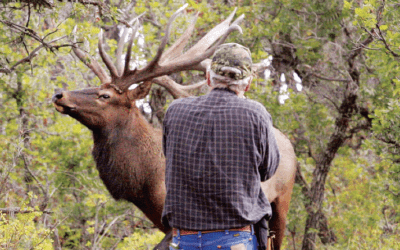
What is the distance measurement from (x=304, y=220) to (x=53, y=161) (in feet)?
13.1

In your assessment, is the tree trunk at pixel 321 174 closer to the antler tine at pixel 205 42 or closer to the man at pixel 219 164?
the antler tine at pixel 205 42

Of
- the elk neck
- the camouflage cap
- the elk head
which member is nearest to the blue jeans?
the camouflage cap

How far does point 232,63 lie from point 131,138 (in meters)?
2.35

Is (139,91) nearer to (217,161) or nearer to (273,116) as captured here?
(217,161)

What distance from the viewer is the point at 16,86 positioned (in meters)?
6.74

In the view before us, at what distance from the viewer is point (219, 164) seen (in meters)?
2.88

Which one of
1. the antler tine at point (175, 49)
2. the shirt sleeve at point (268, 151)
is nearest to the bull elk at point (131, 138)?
the antler tine at point (175, 49)

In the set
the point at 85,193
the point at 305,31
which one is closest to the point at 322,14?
the point at 305,31

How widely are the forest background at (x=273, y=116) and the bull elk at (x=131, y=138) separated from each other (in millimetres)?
842

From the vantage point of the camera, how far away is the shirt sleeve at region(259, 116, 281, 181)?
2.95 metres

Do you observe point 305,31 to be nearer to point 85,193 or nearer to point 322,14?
point 322,14

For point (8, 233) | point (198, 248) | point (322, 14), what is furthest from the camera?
point (322, 14)

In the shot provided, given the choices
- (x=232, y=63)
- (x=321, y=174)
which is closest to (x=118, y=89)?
(x=232, y=63)

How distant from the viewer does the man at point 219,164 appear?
2.88 metres
